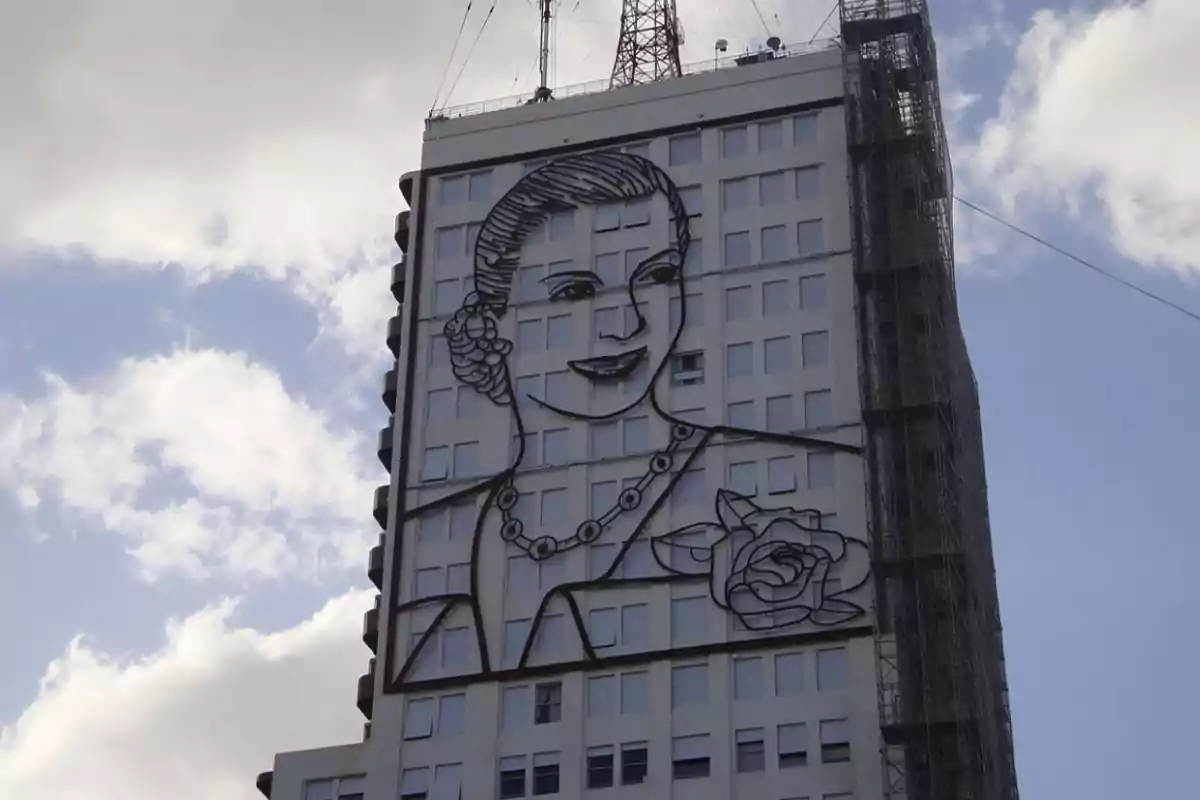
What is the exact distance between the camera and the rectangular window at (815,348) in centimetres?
8119

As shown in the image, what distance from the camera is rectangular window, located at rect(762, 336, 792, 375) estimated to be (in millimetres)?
81438

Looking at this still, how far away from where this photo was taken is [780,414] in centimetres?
8056

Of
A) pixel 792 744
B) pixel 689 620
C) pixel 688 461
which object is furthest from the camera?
pixel 688 461

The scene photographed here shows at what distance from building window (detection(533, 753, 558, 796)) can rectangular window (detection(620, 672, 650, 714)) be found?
9.64 ft

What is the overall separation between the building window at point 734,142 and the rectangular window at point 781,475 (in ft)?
44.3

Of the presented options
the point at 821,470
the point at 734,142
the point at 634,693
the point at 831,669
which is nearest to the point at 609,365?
the point at 821,470

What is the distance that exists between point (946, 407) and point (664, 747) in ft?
51.7

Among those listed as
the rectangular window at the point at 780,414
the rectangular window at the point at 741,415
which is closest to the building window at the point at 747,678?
the rectangular window at the point at 780,414

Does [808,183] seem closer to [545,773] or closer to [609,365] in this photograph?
[609,365]

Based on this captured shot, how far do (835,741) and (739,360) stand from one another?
1521 centimetres

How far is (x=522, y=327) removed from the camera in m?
86.1

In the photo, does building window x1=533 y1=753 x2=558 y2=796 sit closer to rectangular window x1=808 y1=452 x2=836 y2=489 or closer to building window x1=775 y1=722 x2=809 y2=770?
building window x1=775 y1=722 x2=809 y2=770

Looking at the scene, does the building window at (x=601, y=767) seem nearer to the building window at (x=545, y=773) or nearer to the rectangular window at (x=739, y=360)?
the building window at (x=545, y=773)

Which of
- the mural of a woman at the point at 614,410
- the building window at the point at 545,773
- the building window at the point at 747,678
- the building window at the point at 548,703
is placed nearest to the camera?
the building window at the point at 747,678
